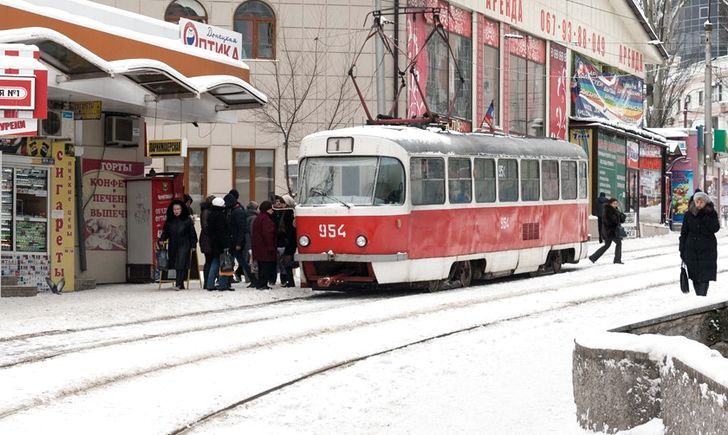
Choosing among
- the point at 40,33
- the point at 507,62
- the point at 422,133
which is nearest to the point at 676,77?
the point at 507,62

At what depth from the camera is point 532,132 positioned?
4859cm

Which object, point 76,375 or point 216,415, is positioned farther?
point 76,375

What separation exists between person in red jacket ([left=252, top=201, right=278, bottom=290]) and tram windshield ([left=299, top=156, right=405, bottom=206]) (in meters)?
1.21

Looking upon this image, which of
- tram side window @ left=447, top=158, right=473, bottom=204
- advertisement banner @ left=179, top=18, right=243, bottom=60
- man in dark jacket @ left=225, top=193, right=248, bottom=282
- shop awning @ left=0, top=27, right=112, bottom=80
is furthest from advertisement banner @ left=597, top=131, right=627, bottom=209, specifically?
shop awning @ left=0, top=27, right=112, bottom=80

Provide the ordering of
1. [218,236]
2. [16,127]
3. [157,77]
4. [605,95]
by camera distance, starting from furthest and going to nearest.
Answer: [605,95] < [218,236] < [157,77] < [16,127]

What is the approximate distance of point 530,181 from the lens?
85.9ft

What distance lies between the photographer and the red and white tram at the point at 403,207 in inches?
846

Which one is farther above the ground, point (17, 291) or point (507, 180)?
point (507, 180)

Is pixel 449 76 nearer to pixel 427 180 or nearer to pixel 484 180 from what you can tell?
pixel 484 180

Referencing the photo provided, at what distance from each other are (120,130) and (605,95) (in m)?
34.2

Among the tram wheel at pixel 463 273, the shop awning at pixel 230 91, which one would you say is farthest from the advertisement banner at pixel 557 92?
the tram wheel at pixel 463 273

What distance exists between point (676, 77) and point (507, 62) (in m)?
27.3

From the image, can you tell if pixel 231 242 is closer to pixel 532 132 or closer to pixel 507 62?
pixel 507 62

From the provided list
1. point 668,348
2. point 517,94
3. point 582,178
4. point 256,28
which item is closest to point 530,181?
point 582,178
